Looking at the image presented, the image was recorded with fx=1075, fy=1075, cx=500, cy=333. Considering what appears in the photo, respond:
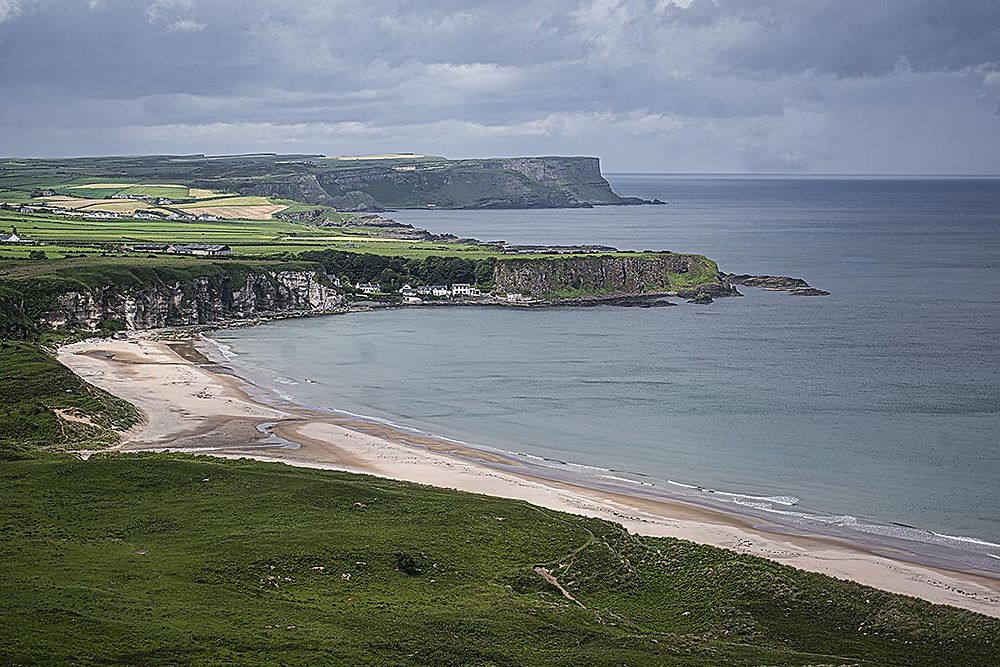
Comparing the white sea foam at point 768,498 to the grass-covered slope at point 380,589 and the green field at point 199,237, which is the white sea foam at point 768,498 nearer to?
the grass-covered slope at point 380,589

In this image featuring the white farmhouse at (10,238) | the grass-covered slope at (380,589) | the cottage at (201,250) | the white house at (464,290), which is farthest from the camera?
the white house at (464,290)

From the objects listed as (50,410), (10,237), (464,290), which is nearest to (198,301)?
(10,237)

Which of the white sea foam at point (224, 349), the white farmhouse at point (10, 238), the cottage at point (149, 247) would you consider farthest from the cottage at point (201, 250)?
the white sea foam at point (224, 349)

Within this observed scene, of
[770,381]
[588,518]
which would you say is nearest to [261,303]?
[770,381]

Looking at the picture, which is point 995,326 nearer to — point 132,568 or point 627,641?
point 627,641

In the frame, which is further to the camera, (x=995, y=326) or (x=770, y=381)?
(x=995, y=326)

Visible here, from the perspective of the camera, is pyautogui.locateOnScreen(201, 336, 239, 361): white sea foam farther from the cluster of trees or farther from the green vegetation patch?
the cluster of trees

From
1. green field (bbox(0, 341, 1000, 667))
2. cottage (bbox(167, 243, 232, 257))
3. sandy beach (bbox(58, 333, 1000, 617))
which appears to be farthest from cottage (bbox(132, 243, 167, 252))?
green field (bbox(0, 341, 1000, 667))
